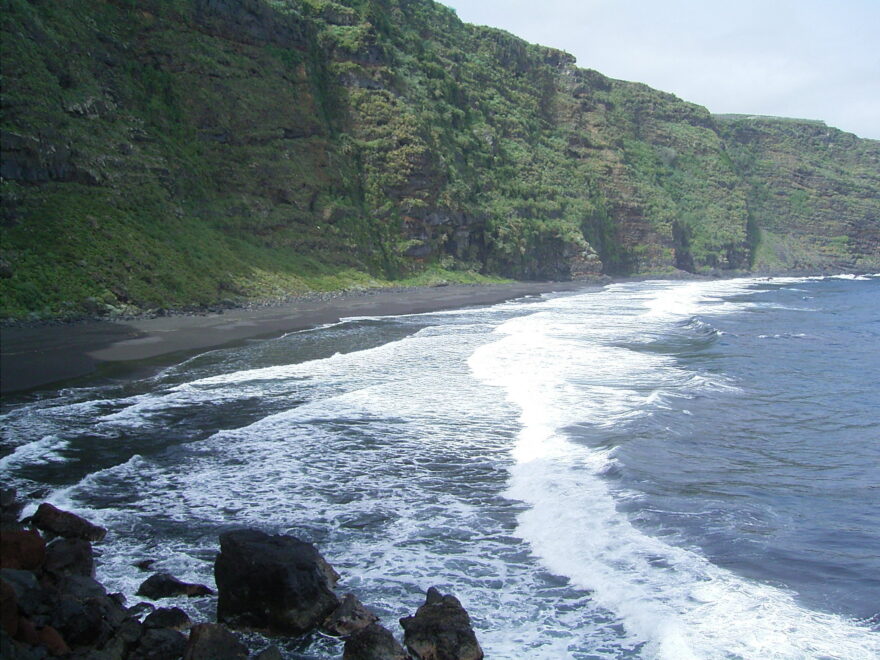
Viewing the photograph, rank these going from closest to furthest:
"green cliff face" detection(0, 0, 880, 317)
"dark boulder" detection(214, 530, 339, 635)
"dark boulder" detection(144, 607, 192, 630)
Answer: "dark boulder" detection(144, 607, 192, 630)
"dark boulder" detection(214, 530, 339, 635)
"green cliff face" detection(0, 0, 880, 317)

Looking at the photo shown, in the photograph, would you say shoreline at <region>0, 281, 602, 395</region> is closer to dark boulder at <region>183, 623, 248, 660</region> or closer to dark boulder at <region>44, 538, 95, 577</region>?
dark boulder at <region>44, 538, 95, 577</region>

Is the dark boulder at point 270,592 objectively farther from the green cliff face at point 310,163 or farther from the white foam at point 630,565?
the green cliff face at point 310,163

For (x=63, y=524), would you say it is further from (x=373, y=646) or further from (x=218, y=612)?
(x=373, y=646)

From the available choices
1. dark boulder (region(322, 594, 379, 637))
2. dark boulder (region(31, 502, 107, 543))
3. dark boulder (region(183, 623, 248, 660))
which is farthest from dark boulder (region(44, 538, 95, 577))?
dark boulder (region(322, 594, 379, 637))

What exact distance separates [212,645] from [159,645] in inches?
18.2

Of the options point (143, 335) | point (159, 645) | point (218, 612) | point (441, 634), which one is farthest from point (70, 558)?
point (143, 335)

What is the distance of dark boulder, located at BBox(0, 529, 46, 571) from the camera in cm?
591

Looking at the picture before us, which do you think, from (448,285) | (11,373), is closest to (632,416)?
(11,373)

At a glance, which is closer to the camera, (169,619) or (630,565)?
(169,619)

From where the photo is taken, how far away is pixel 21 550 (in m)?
5.98

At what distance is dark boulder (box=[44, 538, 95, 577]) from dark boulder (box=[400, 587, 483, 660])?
10.3 feet

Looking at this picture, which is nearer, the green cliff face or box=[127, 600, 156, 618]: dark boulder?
box=[127, 600, 156, 618]: dark boulder

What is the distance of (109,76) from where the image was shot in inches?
1577

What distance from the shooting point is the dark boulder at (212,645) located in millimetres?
5289
